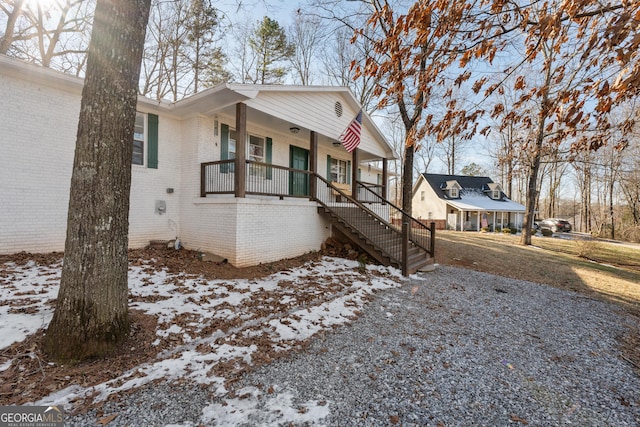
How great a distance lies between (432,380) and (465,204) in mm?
25619

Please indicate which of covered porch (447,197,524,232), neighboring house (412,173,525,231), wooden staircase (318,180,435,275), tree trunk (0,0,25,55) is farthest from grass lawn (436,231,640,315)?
tree trunk (0,0,25,55)

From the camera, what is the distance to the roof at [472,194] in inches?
998

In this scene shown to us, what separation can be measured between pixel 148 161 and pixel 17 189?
2.58m

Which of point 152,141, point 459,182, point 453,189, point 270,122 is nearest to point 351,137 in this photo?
point 270,122

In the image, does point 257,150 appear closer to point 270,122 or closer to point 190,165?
point 270,122

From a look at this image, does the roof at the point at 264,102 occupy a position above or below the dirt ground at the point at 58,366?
above

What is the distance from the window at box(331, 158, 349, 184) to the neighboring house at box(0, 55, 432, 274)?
2674 millimetres

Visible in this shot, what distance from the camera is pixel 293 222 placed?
324 inches

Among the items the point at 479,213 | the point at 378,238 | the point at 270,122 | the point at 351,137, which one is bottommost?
the point at 378,238

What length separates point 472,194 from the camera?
2780 centimetres

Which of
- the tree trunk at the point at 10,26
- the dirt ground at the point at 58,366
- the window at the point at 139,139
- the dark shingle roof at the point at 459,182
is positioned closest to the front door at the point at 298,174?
the window at the point at 139,139

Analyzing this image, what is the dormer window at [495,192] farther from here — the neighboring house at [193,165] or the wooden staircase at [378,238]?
the neighboring house at [193,165]

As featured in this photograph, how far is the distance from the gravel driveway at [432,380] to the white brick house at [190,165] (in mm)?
3879

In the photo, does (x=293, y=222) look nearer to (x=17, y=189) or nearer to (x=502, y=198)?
(x=17, y=189)
